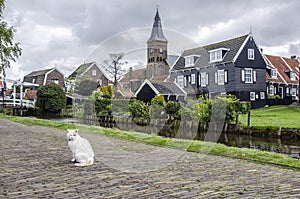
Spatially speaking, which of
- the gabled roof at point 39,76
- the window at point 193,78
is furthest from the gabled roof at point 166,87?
the gabled roof at point 39,76

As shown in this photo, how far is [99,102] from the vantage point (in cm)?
2639

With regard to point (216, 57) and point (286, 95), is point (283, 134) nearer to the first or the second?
point (216, 57)

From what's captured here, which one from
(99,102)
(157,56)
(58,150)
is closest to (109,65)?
(157,56)

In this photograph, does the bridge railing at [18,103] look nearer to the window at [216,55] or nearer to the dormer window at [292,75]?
the window at [216,55]

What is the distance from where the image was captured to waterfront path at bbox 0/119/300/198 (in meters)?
4.48

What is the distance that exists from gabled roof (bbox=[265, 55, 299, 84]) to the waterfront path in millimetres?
34368

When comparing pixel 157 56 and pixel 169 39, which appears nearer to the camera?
pixel 169 39

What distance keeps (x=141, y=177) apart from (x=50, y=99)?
3878 cm

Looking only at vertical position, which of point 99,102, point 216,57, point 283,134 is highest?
point 216,57

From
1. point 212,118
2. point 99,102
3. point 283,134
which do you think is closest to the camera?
point 283,134

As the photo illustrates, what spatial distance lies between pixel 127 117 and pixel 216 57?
16100mm

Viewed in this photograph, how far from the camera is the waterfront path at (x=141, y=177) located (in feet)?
14.7

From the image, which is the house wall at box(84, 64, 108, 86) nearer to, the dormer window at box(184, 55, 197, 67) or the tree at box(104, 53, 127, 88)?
the tree at box(104, 53, 127, 88)

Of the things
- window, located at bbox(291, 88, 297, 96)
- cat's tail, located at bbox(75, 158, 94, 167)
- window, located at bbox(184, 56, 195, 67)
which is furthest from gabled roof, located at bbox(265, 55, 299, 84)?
cat's tail, located at bbox(75, 158, 94, 167)
